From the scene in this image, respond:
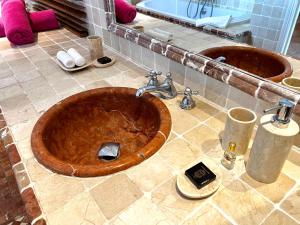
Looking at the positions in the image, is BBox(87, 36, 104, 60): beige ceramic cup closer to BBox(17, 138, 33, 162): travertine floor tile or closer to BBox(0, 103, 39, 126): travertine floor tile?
BBox(0, 103, 39, 126): travertine floor tile

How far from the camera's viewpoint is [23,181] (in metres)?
0.62

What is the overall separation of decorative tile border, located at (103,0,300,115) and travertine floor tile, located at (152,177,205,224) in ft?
1.20

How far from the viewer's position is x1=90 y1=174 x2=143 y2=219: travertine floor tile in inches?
21.4

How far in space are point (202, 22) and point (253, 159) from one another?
0.54 meters

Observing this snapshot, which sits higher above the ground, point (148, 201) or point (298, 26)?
point (298, 26)

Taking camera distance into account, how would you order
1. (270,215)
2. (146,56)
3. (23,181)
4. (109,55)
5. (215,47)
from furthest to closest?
(109,55) < (146,56) < (215,47) < (23,181) < (270,215)

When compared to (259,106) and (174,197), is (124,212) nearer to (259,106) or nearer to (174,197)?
(174,197)

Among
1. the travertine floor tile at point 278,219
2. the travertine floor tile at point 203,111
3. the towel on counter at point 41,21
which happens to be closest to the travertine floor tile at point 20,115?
the travertine floor tile at point 203,111

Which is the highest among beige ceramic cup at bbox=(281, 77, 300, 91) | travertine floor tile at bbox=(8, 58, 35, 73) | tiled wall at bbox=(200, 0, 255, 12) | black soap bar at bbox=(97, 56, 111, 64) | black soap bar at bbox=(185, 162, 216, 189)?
tiled wall at bbox=(200, 0, 255, 12)

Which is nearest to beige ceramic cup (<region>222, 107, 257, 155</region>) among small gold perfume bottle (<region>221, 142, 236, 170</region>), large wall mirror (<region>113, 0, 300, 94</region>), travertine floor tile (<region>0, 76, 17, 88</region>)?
small gold perfume bottle (<region>221, 142, 236, 170</region>)


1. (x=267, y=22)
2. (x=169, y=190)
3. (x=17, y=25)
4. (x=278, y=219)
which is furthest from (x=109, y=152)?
(x=17, y=25)

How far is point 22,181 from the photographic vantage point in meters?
0.62

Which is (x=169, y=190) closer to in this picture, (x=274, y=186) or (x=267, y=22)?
(x=274, y=186)

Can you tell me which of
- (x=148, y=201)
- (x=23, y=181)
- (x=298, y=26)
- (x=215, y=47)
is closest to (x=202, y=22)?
(x=215, y=47)
